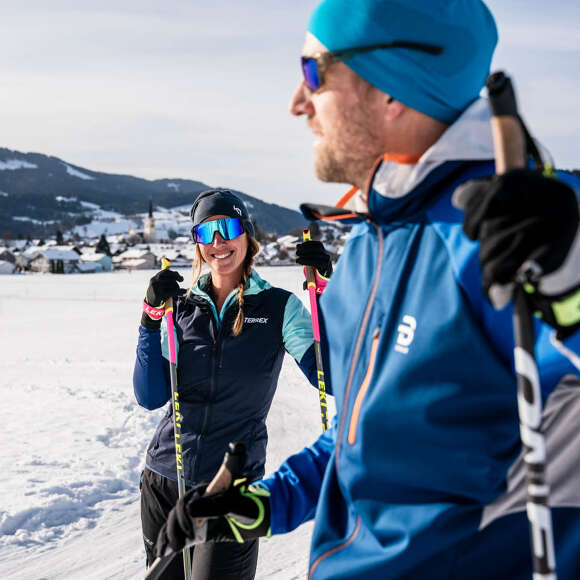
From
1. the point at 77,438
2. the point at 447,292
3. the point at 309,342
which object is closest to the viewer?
the point at 447,292

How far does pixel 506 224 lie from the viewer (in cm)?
98

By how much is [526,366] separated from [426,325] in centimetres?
25

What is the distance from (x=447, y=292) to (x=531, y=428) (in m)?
0.32

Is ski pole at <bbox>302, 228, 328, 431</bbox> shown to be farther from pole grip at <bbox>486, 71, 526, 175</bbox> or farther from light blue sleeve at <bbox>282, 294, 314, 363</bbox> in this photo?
pole grip at <bbox>486, 71, 526, 175</bbox>

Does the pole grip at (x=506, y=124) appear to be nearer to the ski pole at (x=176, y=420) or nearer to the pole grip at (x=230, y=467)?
the pole grip at (x=230, y=467)

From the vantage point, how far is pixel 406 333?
4.17 ft

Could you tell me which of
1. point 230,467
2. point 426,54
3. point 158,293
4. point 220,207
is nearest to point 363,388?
point 230,467

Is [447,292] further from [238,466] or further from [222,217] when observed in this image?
[222,217]

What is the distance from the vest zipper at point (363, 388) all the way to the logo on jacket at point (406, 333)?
0.08m

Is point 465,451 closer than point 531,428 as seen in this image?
No

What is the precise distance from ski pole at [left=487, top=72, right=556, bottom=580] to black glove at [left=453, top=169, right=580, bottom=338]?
0.09 ft

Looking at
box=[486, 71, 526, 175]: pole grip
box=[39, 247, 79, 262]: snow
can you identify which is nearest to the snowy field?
box=[486, 71, 526, 175]: pole grip

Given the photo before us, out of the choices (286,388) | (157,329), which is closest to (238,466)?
(157,329)

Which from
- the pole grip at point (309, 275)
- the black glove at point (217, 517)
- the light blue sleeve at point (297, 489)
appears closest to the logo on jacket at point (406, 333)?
the light blue sleeve at point (297, 489)
